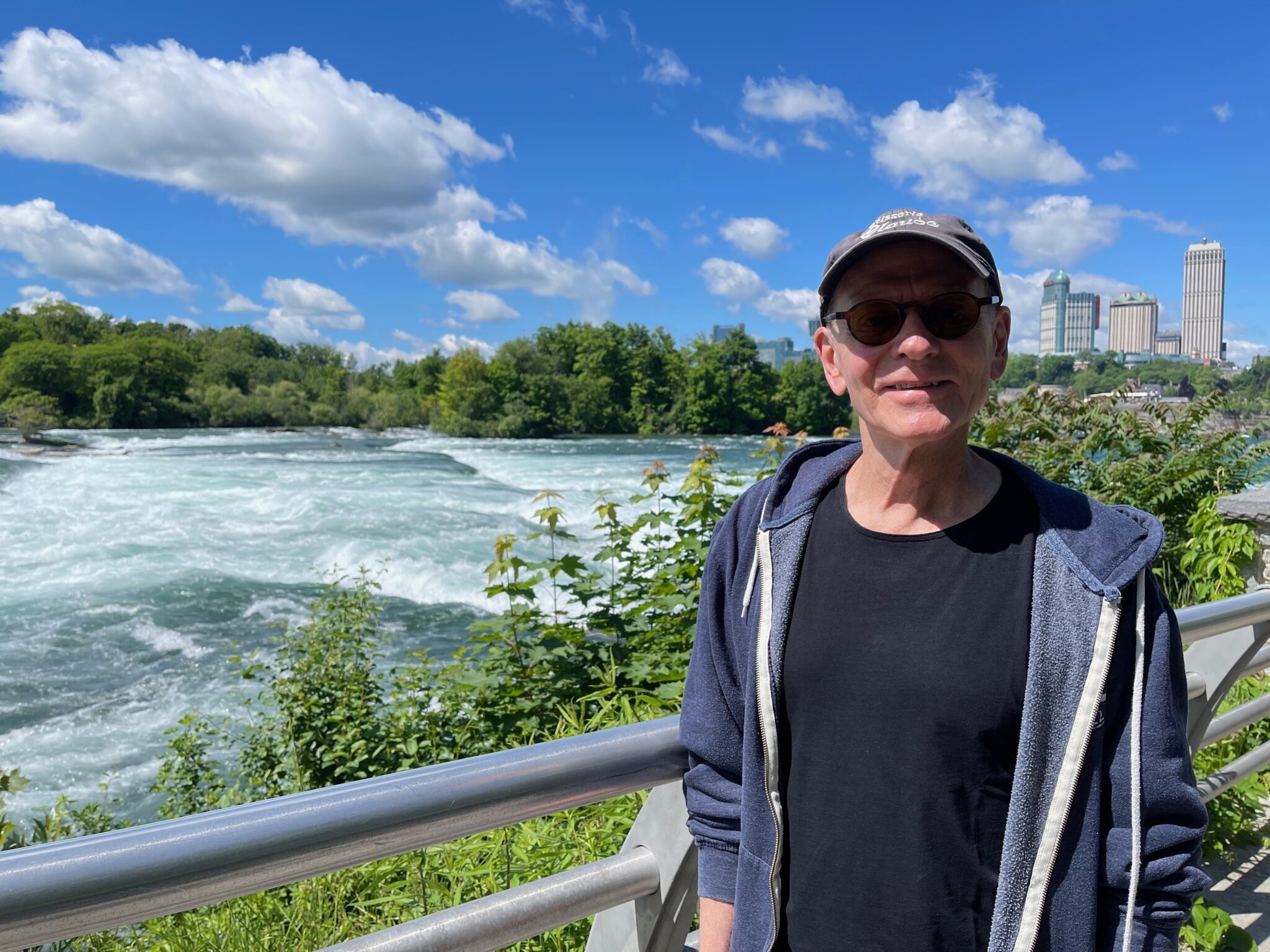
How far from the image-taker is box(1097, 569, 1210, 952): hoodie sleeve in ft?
3.48

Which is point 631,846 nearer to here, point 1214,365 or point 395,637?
point 1214,365

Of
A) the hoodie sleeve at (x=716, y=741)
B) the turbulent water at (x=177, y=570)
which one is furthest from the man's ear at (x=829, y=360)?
the turbulent water at (x=177, y=570)

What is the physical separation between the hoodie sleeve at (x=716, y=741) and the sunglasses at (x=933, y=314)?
34cm

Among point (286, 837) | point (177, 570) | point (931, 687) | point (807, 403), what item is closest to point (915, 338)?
point (931, 687)

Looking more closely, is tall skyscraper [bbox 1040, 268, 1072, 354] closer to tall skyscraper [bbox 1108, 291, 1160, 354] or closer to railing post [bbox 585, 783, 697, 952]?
tall skyscraper [bbox 1108, 291, 1160, 354]

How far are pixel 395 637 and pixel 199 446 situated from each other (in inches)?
1116

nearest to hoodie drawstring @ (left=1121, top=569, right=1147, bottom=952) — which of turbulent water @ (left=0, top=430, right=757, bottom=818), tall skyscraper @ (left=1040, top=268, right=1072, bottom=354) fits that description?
turbulent water @ (left=0, top=430, right=757, bottom=818)

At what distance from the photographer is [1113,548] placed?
43.6 inches

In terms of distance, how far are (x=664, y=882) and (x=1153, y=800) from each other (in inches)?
24.7

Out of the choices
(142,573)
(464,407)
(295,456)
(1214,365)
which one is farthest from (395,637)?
(464,407)

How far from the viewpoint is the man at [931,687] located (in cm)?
107

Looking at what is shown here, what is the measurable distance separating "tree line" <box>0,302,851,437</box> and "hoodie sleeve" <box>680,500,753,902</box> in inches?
1866

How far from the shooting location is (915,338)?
3.90 ft

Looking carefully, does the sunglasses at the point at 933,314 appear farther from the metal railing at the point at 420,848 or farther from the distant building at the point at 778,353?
the distant building at the point at 778,353
